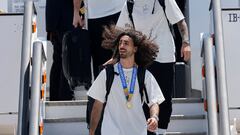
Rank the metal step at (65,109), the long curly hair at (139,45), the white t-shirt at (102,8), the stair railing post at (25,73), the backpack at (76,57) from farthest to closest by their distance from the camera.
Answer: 1. the white t-shirt at (102,8)
2. the backpack at (76,57)
3. the metal step at (65,109)
4. the stair railing post at (25,73)
5. the long curly hair at (139,45)

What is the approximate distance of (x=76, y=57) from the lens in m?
5.92

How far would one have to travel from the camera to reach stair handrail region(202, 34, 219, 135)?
484 centimetres

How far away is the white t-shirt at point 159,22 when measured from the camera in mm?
5230

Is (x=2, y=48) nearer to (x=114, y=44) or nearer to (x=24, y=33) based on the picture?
(x=24, y=33)

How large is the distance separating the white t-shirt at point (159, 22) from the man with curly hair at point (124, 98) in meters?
0.69

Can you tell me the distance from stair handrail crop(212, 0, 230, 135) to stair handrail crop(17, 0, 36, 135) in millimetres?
1681

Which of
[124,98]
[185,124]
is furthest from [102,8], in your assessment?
[124,98]

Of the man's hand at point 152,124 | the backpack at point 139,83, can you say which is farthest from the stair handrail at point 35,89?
the man's hand at point 152,124

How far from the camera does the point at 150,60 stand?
469 centimetres

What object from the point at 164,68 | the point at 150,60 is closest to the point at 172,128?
the point at 164,68

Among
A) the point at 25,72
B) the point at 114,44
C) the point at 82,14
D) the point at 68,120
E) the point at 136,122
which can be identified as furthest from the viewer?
the point at 82,14

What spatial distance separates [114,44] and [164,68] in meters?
0.75

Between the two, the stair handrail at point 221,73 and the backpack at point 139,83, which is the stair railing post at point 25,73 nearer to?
the backpack at point 139,83

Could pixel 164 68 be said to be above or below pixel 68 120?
above
